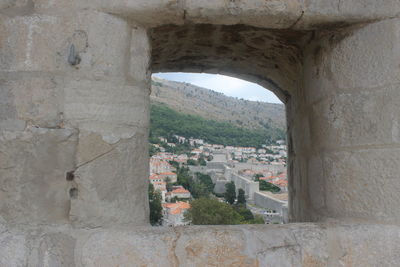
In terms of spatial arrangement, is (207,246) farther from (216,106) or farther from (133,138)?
(216,106)

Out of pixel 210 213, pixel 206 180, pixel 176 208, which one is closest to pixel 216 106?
pixel 206 180

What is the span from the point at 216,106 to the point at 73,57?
356 ft

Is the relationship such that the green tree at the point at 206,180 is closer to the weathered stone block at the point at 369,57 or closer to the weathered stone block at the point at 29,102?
the weathered stone block at the point at 369,57

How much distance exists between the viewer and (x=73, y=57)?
4.38 ft

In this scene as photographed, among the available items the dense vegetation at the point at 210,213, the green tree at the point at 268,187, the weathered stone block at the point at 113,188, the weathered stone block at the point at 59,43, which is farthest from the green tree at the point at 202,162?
the weathered stone block at the point at 59,43

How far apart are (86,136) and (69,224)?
1.16 feet

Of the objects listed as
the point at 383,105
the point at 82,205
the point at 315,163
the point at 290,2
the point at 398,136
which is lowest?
the point at 82,205

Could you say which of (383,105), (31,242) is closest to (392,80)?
(383,105)

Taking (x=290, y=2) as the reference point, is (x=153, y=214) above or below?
below

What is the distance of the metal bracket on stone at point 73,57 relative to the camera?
52.6 inches

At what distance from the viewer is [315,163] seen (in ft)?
5.53

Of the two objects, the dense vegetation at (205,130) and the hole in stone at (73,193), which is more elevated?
the dense vegetation at (205,130)

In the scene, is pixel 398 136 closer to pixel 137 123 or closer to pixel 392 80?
pixel 392 80

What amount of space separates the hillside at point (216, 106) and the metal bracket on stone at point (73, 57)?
8919 cm
